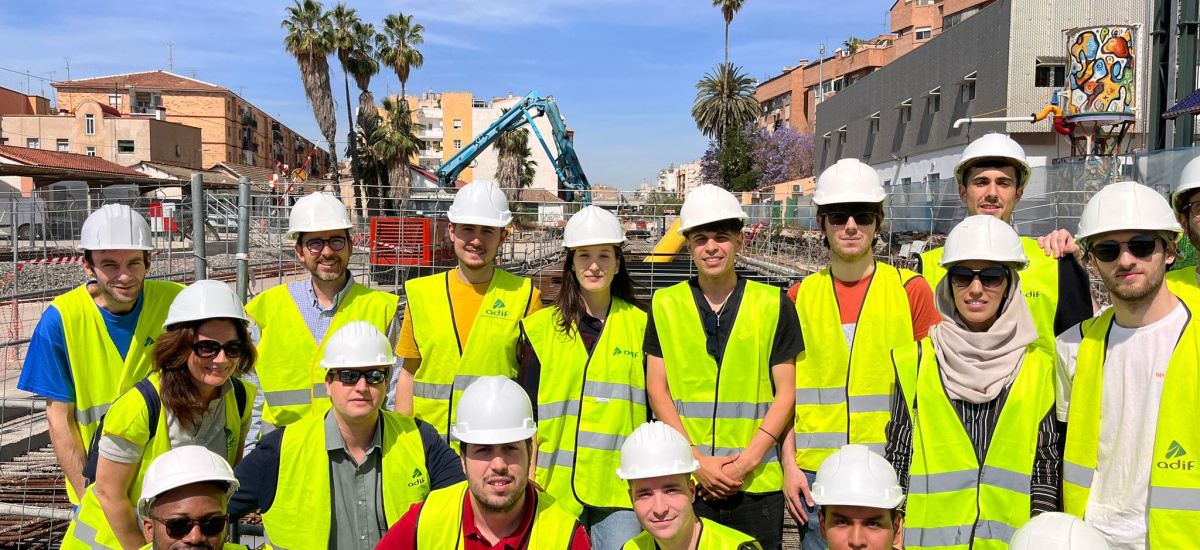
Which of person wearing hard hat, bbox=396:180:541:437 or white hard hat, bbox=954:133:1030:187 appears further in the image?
person wearing hard hat, bbox=396:180:541:437

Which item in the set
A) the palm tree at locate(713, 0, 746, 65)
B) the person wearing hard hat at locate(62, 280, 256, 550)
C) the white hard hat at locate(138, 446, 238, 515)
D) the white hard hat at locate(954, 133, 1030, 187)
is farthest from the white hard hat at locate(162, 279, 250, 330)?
the palm tree at locate(713, 0, 746, 65)

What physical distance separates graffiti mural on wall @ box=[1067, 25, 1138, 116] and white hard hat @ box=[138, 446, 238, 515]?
931 inches

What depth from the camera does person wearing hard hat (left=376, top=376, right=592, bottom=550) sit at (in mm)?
2705

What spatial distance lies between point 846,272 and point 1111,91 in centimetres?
2267

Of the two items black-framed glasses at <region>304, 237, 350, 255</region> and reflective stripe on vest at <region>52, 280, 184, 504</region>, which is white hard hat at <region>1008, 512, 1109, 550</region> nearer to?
black-framed glasses at <region>304, 237, 350, 255</region>

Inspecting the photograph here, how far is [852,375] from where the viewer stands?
11.3ft

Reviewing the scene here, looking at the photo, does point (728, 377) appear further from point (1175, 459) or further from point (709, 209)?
point (1175, 459)

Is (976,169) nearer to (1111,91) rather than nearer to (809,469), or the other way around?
(809,469)

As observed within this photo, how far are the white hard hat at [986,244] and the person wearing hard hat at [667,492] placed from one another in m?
1.14

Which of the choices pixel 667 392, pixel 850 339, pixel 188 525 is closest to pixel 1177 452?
pixel 850 339

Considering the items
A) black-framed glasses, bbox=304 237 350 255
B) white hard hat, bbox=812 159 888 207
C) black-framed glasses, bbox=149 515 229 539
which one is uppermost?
white hard hat, bbox=812 159 888 207

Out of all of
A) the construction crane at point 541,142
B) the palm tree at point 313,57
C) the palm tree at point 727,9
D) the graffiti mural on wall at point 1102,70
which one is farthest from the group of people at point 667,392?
the palm tree at point 727,9

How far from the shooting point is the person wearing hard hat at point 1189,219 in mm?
3047

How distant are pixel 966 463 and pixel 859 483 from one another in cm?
54
